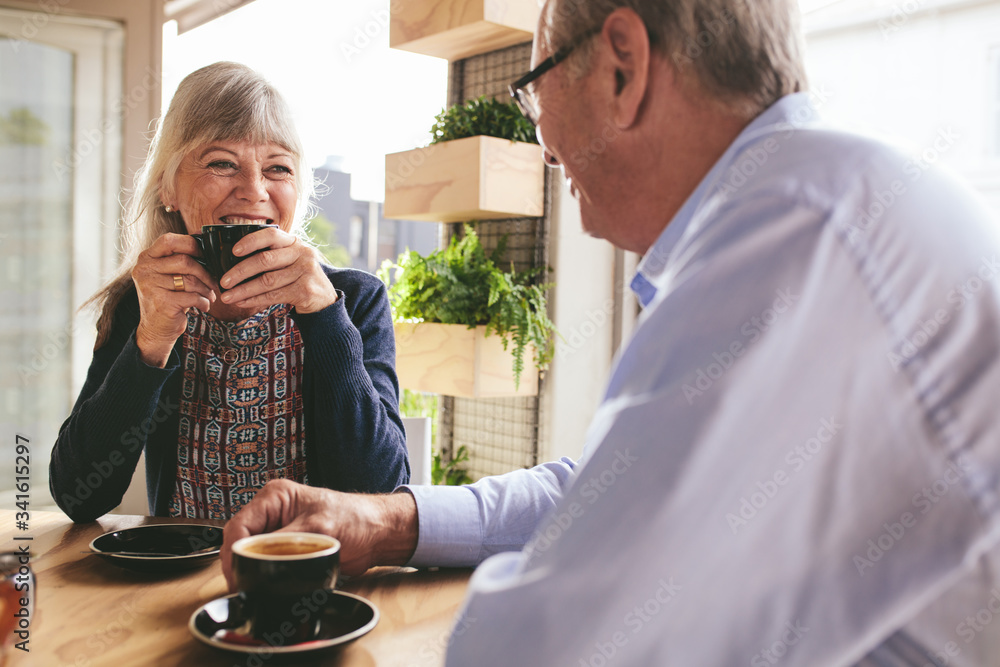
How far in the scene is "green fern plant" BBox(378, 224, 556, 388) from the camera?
2.63m

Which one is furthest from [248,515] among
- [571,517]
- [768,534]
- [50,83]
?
[50,83]

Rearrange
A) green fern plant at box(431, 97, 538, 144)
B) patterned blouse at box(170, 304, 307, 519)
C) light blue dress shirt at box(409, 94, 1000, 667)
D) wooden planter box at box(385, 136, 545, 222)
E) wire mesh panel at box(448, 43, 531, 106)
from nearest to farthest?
light blue dress shirt at box(409, 94, 1000, 667), patterned blouse at box(170, 304, 307, 519), wooden planter box at box(385, 136, 545, 222), green fern plant at box(431, 97, 538, 144), wire mesh panel at box(448, 43, 531, 106)

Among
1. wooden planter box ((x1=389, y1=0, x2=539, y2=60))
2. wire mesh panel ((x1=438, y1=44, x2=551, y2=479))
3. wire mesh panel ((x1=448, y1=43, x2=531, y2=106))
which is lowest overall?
wire mesh panel ((x1=438, y1=44, x2=551, y2=479))

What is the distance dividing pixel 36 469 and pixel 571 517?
2760 millimetres

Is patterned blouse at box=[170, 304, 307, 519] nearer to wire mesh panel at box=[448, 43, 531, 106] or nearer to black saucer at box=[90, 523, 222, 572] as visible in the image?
black saucer at box=[90, 523, 222, 572]

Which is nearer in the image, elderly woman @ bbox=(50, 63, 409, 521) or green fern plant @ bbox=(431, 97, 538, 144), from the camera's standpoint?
elderly woman @ bbox=(50, 63, 409, 521)

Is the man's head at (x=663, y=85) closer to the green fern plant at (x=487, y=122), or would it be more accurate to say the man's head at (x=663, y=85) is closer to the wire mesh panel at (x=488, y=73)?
the green fern plant at (x=487, y=122)

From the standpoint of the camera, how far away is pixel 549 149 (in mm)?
911

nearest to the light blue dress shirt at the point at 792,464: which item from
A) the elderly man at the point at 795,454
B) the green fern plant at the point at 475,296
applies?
the elderly man at the point at 795,454

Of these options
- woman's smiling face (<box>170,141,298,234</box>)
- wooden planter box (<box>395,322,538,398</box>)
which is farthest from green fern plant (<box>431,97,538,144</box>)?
woman's smiling face (<box>170,141,298,234</box>)

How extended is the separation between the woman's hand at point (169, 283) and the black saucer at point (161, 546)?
15.8 inches

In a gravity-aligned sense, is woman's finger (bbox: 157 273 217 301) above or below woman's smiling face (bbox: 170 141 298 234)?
below

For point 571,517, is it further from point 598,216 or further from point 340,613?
point 598,216

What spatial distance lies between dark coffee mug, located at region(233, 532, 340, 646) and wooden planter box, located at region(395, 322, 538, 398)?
1.96 m
